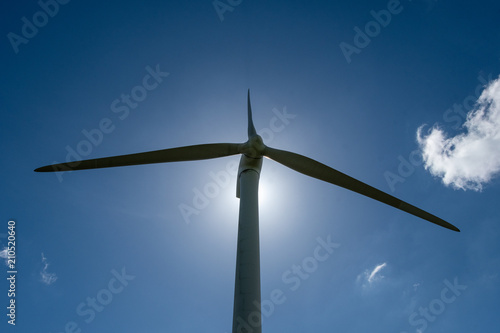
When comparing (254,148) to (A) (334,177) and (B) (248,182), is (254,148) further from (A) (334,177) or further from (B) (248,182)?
(A) (334,177)

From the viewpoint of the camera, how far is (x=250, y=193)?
13.8 meters

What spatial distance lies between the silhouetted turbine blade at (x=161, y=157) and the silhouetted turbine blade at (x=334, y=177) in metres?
2.23

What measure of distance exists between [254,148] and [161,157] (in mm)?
4304

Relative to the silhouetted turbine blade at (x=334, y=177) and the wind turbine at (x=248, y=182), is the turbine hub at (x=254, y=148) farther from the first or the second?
the silhouetted turbine blade at (x=334, y=177)

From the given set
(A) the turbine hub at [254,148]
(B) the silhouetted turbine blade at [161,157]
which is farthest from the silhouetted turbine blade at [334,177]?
(B) the silhouetted turbine blade at [161,157]

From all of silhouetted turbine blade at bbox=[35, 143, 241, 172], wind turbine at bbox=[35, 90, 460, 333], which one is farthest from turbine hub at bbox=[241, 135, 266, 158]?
silhouetted turbine blade at bbox=[35, 143, 241, 172]

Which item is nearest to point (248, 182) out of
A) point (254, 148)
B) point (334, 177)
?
point (254, 148)

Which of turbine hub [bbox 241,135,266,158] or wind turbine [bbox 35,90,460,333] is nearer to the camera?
wind turbine [bbox 35,90,460,333]

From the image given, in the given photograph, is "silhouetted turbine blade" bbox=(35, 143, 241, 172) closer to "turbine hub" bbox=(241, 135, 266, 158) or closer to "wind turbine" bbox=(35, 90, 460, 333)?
"wind turbine" bbox=(35, 90, 460, 333)

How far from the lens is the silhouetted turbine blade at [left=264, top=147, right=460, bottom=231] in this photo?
1611cm

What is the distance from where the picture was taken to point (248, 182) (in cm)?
1439

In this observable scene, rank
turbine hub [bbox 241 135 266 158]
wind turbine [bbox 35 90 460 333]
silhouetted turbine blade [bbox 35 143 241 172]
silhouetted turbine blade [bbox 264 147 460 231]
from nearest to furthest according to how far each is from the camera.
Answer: wind turbine [bbox 35 90 460 333], silhouetted turbine blade [bbox 35 143 241 172], turbine hub [bbox 241 135 266 158], silhouetted turbine blade [bbox 264 147 460 231]

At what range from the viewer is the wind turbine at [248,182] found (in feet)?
34.8

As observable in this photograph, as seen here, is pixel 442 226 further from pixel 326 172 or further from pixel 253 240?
pixel 253 240
